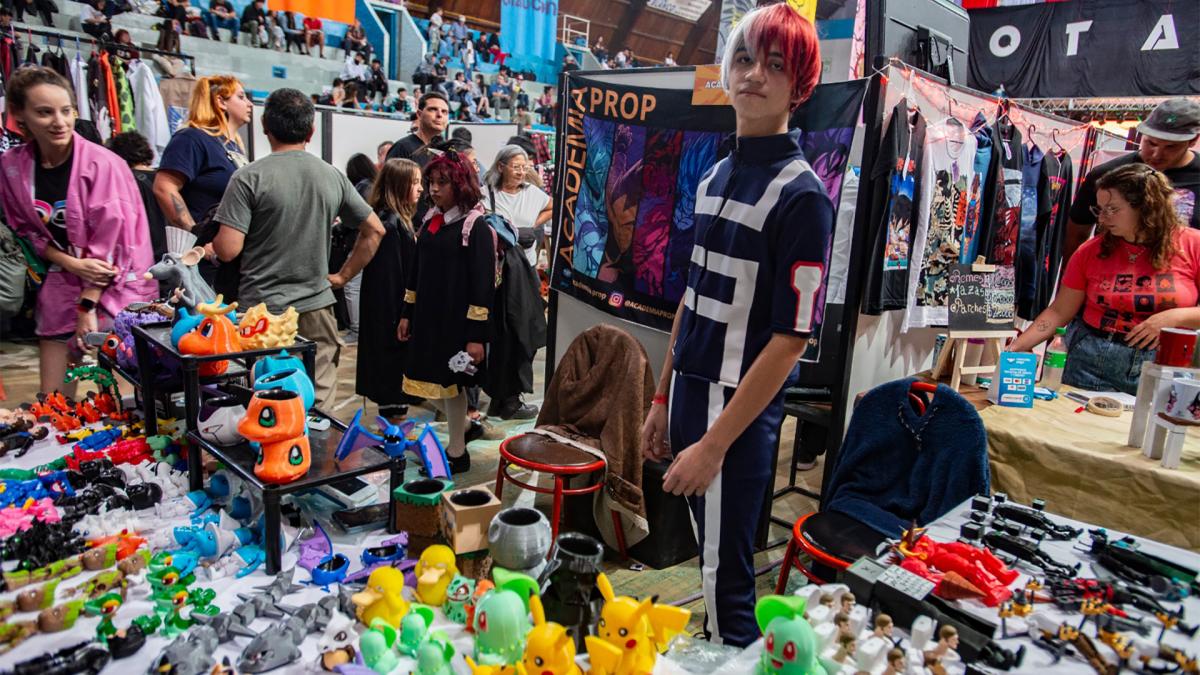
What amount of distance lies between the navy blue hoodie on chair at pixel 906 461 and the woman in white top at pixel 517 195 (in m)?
2.40

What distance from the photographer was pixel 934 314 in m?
3.01

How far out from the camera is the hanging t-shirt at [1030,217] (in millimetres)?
3506

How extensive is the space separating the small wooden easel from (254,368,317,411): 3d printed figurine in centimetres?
210

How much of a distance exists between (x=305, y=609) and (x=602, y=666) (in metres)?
0.58

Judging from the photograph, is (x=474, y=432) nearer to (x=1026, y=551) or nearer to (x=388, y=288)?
Result: (x=388, y=288)

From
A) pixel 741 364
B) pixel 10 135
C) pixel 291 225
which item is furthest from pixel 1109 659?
pixel 10 135

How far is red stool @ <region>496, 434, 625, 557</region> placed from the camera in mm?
2506

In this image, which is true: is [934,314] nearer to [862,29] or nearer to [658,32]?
[862,29]

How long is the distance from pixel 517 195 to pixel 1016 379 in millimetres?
2711

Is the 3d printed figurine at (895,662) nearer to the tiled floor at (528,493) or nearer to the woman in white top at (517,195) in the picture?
the tiled floor at (528,493)

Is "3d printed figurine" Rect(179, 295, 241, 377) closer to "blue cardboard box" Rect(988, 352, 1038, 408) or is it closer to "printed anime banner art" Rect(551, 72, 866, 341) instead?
"printed anime banner art" Rect(551, 72, 866, 341)

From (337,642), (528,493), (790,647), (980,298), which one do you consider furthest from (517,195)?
(790,647)

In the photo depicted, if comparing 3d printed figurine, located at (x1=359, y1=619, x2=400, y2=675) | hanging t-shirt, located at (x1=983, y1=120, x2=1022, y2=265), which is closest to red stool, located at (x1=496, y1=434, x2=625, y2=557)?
3d printed figurine, located at (x1=359, y1=619, x2=400, y2=675)

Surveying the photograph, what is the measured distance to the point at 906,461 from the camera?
1980mm
